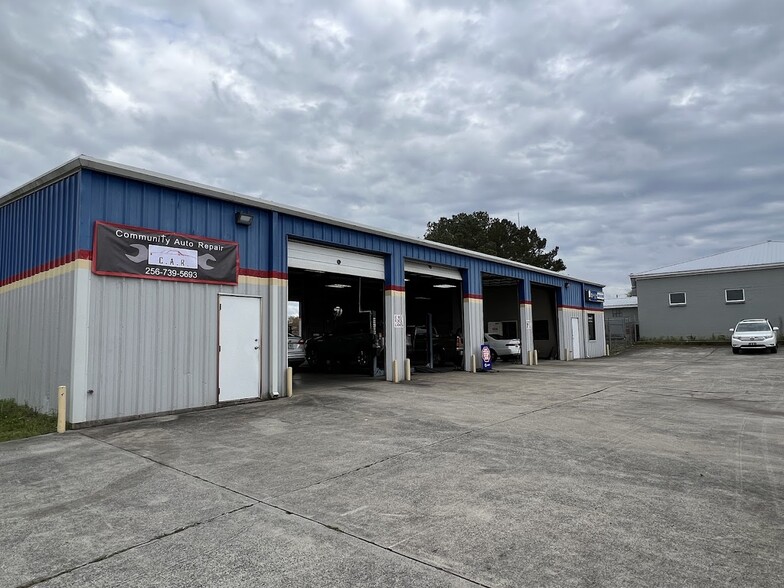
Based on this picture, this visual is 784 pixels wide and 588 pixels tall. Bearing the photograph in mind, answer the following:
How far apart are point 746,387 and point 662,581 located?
10893mm

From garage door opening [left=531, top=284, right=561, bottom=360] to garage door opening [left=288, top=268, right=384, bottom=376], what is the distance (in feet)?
27.6

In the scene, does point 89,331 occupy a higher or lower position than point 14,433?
higher

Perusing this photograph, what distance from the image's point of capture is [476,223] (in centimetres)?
4778

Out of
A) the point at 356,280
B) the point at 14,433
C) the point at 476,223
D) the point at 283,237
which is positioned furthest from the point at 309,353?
the point at 476,223

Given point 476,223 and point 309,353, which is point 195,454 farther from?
point 476,223

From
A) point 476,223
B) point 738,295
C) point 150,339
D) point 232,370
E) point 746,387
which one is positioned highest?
point 476,223

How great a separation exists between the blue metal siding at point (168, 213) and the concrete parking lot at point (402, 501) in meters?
3.38

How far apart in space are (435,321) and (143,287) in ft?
62.1

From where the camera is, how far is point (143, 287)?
826 cm

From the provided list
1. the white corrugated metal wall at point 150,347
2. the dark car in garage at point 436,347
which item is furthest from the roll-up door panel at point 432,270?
the white corrugated metal wall at point 150,347

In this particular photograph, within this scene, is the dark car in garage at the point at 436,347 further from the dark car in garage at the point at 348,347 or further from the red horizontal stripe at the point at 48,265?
the red horizontal stripe at the point at 48,265

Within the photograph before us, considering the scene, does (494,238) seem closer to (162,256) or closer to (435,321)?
(435,321)

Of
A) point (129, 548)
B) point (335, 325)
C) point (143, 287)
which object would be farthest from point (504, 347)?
point (129, 548)

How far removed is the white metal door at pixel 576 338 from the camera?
24000 mm
